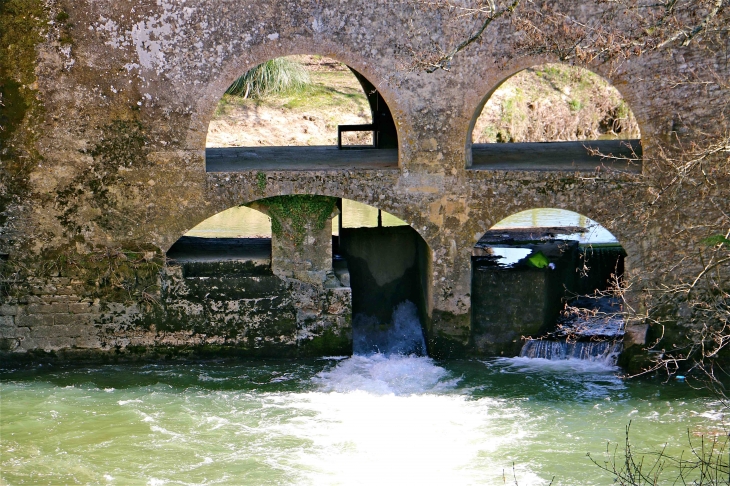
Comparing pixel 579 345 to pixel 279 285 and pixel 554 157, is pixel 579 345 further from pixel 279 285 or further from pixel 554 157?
pixel 279 285

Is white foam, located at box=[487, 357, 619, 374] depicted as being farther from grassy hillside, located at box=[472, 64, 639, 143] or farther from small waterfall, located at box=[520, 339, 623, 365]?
grassy hillside, located at box=[472, 64, 639, 143]

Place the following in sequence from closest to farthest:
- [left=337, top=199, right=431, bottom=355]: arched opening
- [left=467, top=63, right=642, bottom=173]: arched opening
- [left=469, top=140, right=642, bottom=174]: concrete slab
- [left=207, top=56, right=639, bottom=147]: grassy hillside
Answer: [left=469, top=140, right=642, bottom=174]: concrete slab → [left=337, top=199, right=431, bottom=355]: arched opening → [left=207, top=56, right=639, bottom=147]: grassy hillside → [left=467, top=63, right=642, bottom=173]: arched opening

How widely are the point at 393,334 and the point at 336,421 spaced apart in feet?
9.44

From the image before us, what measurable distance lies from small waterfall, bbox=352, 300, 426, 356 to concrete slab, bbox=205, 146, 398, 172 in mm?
2054

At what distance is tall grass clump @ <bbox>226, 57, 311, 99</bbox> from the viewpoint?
77.2 ft

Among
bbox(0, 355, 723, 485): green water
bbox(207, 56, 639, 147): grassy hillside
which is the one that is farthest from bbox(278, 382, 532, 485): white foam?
bbox(207, 56, 639, 147): grassy hillside

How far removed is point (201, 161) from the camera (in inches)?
465

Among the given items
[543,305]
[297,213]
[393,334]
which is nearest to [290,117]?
[393,334]

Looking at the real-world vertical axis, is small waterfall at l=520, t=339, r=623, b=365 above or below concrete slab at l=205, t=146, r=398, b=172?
below

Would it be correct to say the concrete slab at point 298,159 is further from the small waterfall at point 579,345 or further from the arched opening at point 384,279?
the small waterfall at point 579,345

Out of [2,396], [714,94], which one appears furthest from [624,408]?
[2,396]

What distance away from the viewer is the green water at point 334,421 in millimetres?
9570

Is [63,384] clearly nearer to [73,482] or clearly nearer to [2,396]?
[2,396]

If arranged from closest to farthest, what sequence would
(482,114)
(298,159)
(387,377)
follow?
(387,377)
(298,159)
(482,114)
